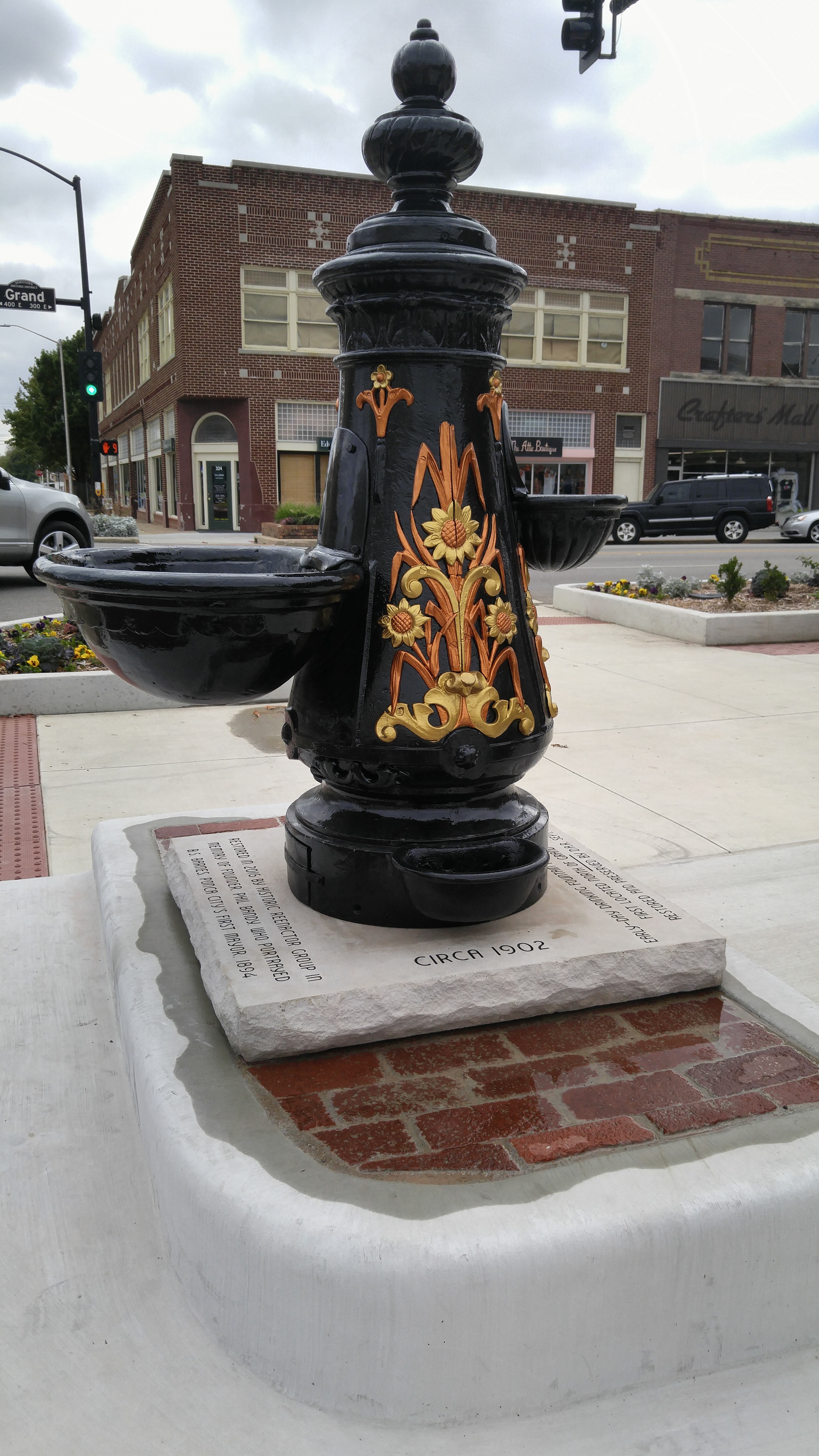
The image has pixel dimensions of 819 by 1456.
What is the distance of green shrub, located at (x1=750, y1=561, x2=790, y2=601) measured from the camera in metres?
11.5

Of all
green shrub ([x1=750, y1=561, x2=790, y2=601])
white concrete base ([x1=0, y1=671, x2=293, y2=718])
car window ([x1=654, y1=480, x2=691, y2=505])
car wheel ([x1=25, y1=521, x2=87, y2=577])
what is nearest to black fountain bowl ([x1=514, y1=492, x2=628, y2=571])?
white concrete base ([x1=0, y1=671, x2=293, y2=718])

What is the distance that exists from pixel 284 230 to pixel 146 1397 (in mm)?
34435

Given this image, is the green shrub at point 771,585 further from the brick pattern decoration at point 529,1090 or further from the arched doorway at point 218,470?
the arched doorway at point 218,470

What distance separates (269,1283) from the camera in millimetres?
1760

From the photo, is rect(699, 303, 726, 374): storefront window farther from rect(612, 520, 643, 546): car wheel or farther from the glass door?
the glass door

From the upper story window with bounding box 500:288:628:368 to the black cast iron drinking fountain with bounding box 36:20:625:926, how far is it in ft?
112

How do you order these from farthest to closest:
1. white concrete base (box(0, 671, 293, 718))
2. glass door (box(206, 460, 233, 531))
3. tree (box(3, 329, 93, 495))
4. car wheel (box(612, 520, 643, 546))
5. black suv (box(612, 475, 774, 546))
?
tree (box(3, 329, 93, 495)) < glass door (box(206, 460, 233, 531)) < black suv (box(612, 475, 774, 546)) < car wheel (box(612, 520, 643, 546)) < white concrete base (box(0, 671, 293, 718))

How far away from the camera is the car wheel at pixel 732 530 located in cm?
2847

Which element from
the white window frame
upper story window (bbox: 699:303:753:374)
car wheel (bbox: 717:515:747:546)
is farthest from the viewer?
upper story window (bbox: 699:303:753:374)

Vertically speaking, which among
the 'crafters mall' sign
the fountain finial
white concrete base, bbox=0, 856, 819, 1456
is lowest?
white concrete base, bbox=0, 856, 819, 1456

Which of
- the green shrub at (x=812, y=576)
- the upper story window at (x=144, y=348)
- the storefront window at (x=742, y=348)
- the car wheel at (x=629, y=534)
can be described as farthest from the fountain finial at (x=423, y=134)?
the upper story window at (x=144, y=348)

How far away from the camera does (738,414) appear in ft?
124

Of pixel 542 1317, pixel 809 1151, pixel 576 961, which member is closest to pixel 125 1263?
pixel 542 1317

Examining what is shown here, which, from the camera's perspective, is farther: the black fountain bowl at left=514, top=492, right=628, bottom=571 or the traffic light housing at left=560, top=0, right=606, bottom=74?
the traffic light housing at left=560, top=0, right=606, bottom=74
